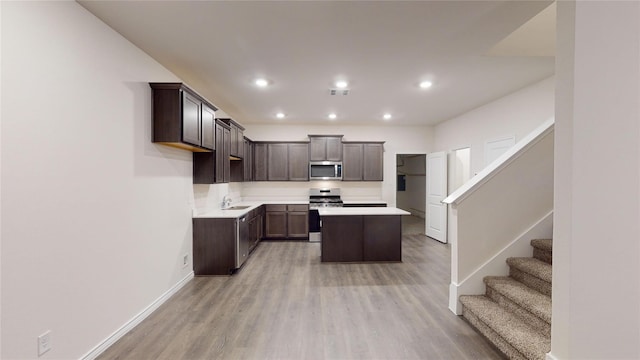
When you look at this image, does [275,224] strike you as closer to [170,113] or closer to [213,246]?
[213,246]

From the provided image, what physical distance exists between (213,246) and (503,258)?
11.9 feet

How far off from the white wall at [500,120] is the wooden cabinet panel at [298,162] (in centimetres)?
330

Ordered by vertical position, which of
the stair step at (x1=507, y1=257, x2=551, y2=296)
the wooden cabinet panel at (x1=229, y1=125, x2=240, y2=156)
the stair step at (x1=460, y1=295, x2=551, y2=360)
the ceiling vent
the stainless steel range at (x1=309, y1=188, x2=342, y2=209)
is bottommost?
the stair step at (x1=460, y1=295, x2=551, y2=360)

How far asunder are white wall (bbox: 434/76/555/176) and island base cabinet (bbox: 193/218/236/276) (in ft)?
14.9

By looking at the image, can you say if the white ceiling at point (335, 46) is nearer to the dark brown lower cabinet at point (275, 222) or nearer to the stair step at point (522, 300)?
the stair step at point (522, 300)

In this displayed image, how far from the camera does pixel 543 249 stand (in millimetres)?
2531

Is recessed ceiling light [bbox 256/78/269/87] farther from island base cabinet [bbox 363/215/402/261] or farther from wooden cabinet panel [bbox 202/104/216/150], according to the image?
island base cabinet [bbox 363/215/402/261]

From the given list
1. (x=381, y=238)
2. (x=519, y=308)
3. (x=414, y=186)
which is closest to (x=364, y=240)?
(x=381, y=238)

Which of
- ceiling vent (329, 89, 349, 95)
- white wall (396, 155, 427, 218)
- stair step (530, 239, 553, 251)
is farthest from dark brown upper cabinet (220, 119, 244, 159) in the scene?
white wall (396, 155, 427, 218)

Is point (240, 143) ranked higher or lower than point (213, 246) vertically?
higher

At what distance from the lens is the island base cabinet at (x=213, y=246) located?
374 cm

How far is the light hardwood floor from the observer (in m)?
2.13

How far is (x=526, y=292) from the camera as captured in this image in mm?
2305

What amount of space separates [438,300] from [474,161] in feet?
10.2
